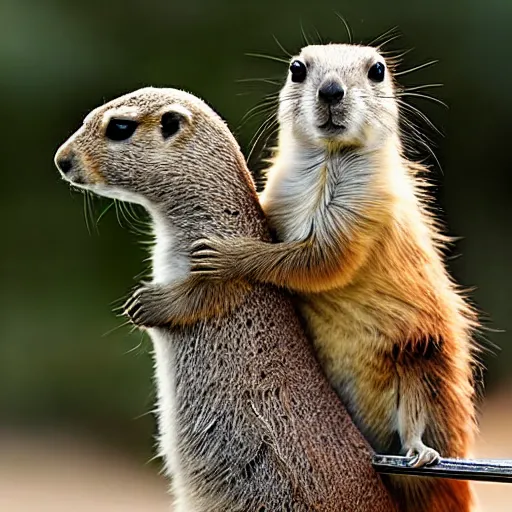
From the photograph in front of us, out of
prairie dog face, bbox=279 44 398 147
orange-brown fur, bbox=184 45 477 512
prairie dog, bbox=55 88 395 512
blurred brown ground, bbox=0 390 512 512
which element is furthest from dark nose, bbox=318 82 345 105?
blurred brown ground, bbox=0 390 512 512

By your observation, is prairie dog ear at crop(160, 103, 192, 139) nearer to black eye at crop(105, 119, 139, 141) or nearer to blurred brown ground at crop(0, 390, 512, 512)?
black eye at crop(105, 119, 139, 141)

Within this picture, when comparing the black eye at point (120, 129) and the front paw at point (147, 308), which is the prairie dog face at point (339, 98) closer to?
the black eye at point (120, 129)

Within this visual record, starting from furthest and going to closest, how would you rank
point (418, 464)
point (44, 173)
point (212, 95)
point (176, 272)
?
point (44, 173) < point (212, 95) < point (176, 272) < point (418, 464)

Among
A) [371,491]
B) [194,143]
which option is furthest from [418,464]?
[194,143]

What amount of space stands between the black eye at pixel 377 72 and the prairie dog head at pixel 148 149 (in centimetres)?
37

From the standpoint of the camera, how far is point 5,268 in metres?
7.94

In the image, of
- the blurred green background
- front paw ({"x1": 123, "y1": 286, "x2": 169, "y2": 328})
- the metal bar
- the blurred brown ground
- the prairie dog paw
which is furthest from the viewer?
the blurred green background

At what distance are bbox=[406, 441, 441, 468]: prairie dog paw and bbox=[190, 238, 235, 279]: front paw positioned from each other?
57 cm

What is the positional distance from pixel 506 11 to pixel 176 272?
582cm

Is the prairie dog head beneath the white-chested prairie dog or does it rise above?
above

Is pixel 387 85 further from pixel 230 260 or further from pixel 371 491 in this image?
pixel 371 491

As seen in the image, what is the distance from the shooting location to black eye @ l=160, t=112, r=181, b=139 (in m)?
2.43

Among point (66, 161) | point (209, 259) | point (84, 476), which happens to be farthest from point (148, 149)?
point (84, 476)

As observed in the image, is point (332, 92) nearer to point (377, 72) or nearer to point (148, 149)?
point (377, 72)
